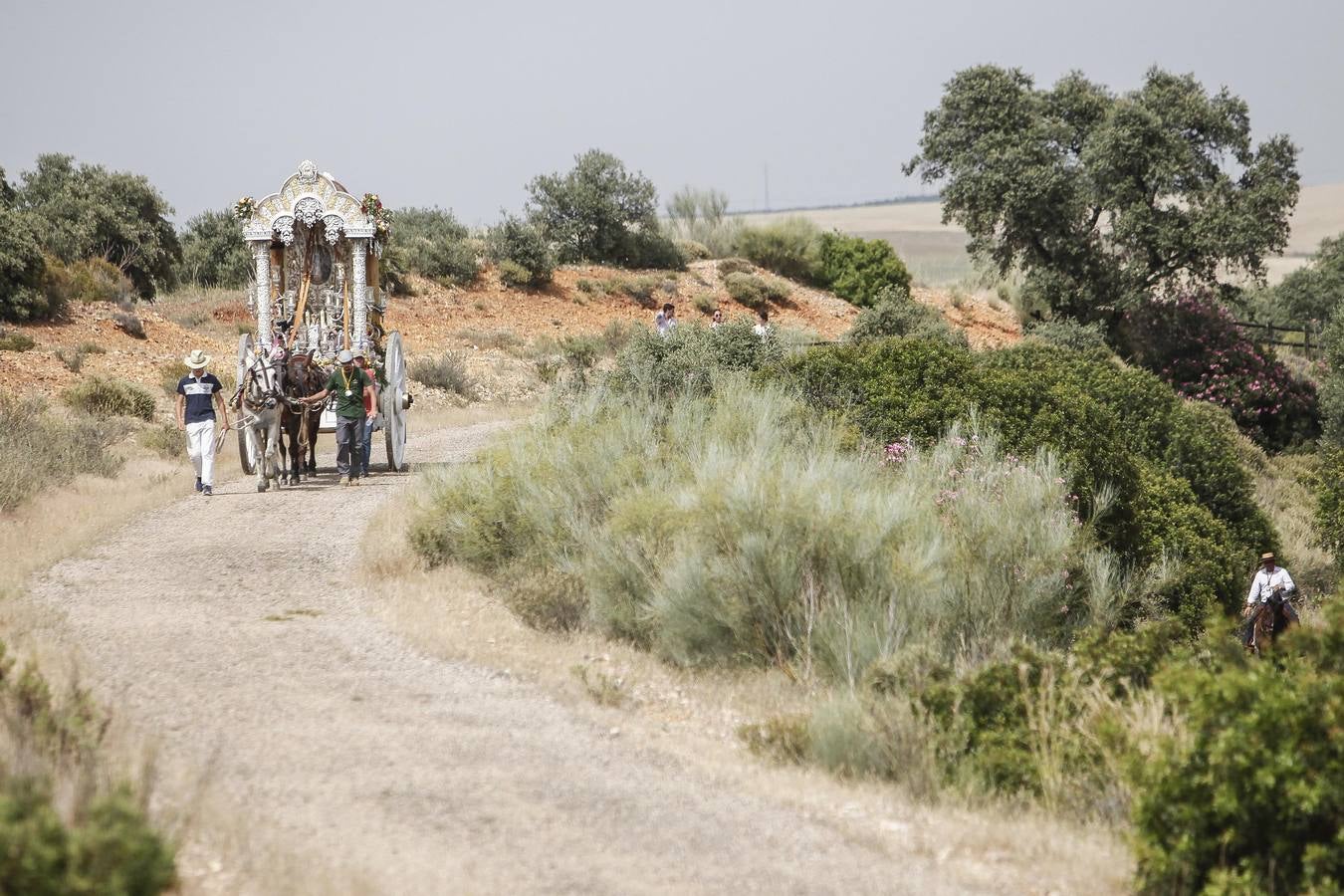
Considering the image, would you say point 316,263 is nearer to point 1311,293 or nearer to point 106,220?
point 106,220

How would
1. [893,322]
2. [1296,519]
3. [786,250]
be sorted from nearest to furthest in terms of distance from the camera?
[1296,519] → [893,322] → [786,250]

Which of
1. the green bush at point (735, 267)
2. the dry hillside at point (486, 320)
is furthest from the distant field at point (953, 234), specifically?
the dry hillside at point (486, 320)

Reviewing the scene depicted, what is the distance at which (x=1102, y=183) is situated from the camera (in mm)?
35812

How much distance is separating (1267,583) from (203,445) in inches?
475

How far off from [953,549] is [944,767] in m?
3.02

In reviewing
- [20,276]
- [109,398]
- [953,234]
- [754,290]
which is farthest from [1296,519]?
[953,234]

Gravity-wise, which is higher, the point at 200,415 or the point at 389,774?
the point at 200,415

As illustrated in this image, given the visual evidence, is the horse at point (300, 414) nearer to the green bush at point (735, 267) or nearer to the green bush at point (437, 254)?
the green bush at point (437, 254)

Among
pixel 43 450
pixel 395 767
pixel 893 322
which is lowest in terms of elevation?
pixel 395 767

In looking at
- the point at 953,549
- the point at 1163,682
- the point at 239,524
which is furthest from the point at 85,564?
the point at 1163,682

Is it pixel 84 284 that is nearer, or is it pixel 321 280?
pixel 321 280

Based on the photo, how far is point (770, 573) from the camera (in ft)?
30.3

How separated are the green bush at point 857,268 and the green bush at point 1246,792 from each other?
41.4 meters

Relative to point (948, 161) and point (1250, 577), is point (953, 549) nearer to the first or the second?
point (1250, 577)
